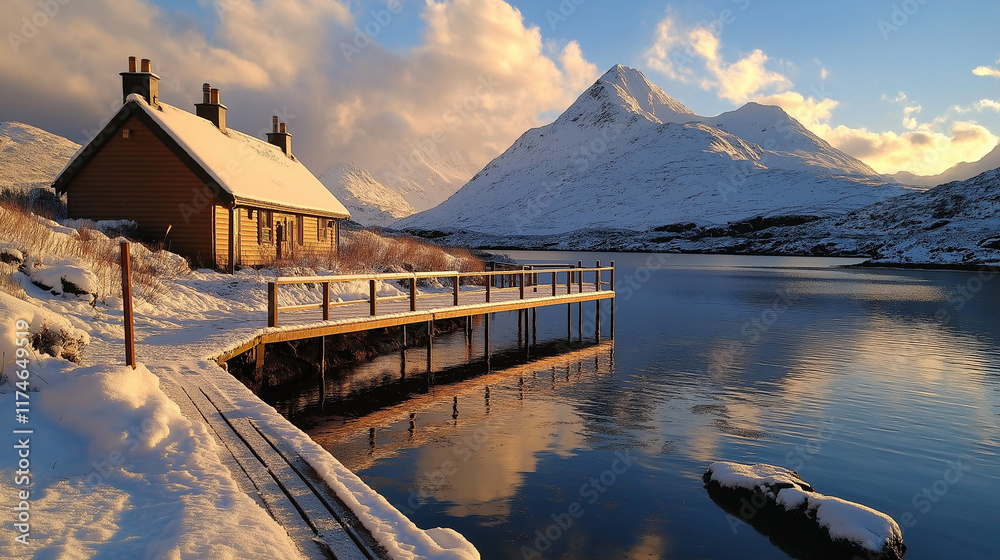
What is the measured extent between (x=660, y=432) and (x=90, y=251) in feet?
55.2

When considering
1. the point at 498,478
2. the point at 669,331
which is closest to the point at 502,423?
the point at 498,478

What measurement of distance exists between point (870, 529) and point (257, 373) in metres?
13.2

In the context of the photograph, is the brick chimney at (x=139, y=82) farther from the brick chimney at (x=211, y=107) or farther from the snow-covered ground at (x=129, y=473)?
the snow-covered ground at (x=129, y=473)

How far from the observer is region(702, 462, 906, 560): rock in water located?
28.9 feet

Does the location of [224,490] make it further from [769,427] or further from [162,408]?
[769,427]

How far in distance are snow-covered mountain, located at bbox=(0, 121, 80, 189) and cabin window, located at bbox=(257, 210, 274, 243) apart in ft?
372

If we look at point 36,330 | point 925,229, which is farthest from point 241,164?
point 925,229

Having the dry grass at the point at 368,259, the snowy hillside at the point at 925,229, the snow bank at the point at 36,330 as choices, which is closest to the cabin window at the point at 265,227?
the dry grass at the point at 368,259

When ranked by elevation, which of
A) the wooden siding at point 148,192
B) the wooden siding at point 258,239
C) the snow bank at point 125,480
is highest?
the wooden siding at point 148,192

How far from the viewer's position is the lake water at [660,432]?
1007 cm

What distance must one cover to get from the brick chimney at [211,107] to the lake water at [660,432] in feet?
49.9

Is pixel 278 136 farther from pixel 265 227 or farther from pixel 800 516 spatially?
pixel 800 516

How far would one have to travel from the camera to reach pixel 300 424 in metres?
14.6

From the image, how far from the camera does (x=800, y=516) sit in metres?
9.69
